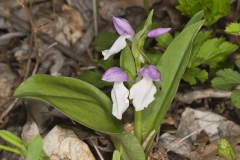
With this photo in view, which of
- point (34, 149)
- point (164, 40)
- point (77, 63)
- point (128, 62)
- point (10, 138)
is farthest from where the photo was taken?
point (77, 63)

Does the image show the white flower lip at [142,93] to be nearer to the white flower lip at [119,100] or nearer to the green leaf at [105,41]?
the white flower lip at [119,100]

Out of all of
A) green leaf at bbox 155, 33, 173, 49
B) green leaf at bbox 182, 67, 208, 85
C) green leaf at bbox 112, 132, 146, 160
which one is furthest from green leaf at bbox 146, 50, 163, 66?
green leaf at bbox 112, 132, 146, 160

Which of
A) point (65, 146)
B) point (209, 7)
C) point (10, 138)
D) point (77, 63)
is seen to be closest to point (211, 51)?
point (209, 7)

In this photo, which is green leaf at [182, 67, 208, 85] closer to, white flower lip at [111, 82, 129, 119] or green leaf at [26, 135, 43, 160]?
white flower lip at [111, 82, 129, 119]

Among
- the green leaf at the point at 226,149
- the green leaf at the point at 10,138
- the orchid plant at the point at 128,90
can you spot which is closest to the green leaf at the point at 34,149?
the green leaf at the point at 10,138

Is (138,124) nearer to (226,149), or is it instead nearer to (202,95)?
(226,149)

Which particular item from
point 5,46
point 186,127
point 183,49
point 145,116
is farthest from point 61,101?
point 5,46
